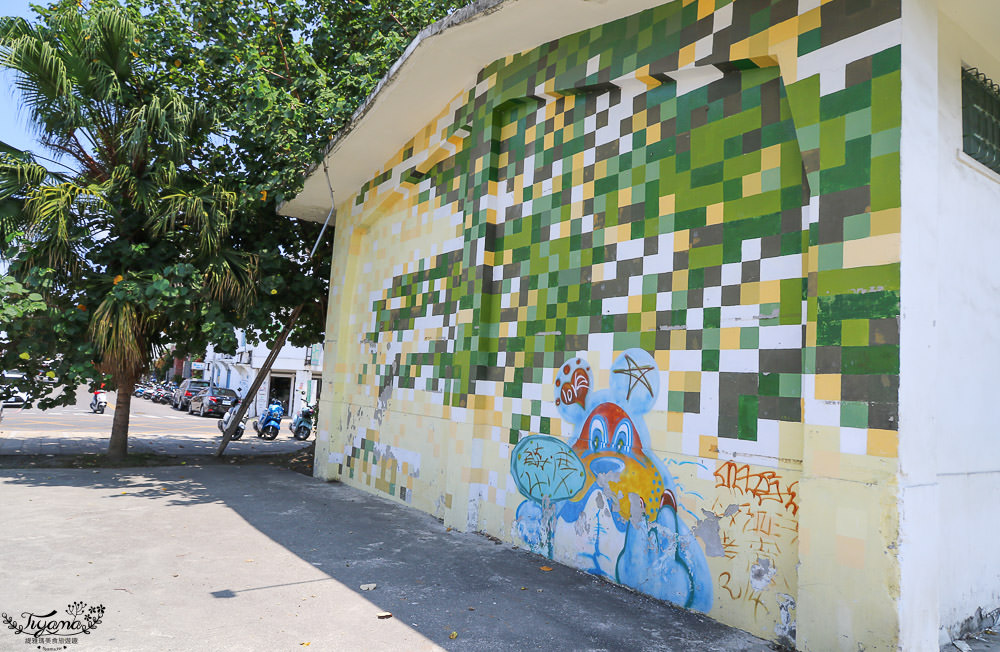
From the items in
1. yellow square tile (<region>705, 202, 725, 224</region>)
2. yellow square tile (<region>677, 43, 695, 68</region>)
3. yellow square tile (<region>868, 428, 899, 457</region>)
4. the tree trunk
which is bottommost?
the tree trunk

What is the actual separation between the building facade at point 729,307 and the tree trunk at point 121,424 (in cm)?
659

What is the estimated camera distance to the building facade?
364cm

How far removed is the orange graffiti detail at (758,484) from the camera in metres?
4.05

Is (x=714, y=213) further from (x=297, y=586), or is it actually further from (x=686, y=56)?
(x=297, y=586)

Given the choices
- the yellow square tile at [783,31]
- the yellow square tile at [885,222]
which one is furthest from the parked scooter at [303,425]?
the yellow square tile at [885,222]

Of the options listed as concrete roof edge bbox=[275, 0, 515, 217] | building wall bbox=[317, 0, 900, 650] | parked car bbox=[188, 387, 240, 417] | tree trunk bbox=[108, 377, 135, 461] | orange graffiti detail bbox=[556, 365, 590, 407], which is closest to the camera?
building wall bbox=[317, 0, 900, 650]

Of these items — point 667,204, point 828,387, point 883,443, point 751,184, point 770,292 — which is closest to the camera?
Result: point 883,443

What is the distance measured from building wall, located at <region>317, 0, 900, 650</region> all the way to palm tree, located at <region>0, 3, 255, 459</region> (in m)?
4.41

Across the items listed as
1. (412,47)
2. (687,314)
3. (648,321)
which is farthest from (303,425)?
(687,314)

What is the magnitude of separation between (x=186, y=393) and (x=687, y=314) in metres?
32.9

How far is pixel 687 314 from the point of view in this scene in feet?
16.0

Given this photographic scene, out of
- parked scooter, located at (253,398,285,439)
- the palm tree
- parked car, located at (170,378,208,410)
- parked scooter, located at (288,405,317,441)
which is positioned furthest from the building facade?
parked car, located at (170,378,208,410)

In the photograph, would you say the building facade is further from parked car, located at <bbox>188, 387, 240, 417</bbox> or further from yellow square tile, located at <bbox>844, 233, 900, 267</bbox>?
parked car, located at <bbox>188, 387, 240, 417</bbox>

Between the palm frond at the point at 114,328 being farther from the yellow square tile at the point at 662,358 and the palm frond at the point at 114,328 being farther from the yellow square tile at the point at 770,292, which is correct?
the yellow square tile at the point at 770,292
